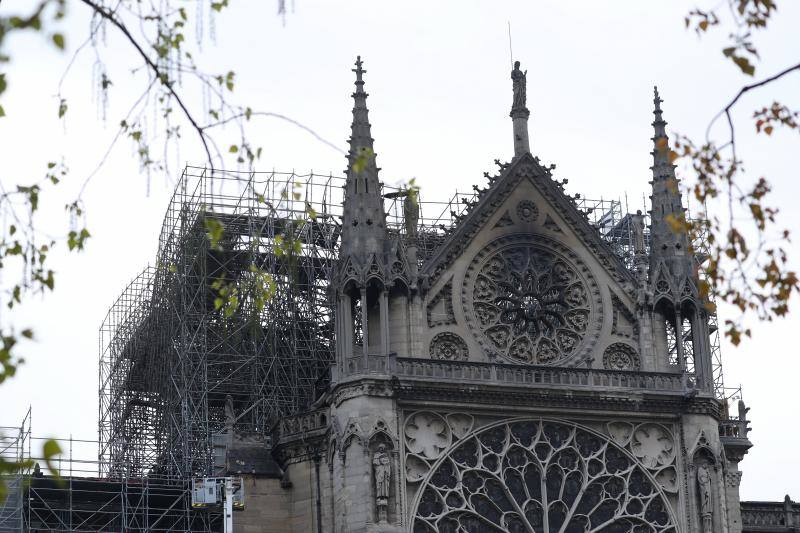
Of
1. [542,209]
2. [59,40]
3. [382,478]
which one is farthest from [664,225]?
[59,40]

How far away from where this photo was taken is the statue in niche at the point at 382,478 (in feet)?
136

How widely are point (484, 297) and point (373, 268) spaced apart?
3382 millimetres

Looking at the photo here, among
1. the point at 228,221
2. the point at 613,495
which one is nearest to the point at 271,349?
the point at 228,221

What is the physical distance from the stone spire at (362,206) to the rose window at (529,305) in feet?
10.3

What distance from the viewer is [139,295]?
2314 inches

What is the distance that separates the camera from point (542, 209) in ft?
153

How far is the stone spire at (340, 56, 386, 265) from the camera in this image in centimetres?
4400

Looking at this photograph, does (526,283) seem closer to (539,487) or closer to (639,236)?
(539,487)

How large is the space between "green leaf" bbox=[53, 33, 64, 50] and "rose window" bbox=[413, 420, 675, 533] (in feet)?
93.9

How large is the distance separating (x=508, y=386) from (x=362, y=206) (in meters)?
5.94

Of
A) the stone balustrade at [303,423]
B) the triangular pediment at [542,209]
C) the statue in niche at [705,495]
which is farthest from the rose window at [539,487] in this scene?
the triangular pediment at [542,209]

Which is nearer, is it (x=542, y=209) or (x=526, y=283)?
(x=526, y=283)

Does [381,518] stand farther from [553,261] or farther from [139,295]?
[139,295]

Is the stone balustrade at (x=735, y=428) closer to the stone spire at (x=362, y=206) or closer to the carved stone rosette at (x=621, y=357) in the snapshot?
the carved stone rosette at (x=621, y=357)
